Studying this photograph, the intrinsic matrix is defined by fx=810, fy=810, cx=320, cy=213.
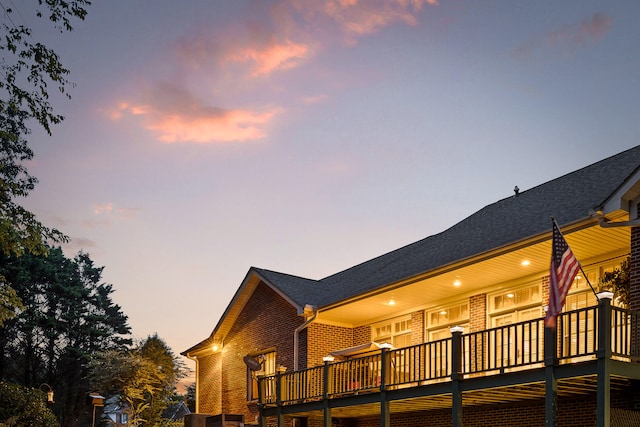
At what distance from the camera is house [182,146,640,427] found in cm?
1432

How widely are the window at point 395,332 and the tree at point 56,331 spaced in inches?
1263

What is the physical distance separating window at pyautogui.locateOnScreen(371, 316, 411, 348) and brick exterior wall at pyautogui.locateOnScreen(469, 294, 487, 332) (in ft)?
10.2

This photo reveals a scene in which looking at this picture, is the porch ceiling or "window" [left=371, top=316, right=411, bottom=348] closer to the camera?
the porch ceiling

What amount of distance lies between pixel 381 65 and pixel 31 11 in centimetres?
964

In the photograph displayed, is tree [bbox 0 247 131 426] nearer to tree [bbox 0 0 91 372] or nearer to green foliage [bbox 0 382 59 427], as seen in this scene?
green foliage [bbox 0 382 59 427]

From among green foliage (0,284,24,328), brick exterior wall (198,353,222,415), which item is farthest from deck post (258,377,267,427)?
green foliage (0,284,24,328)

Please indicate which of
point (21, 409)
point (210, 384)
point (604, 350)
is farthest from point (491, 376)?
point (210, 384)

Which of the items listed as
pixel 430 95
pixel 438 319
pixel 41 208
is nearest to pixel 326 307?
pixel 438 319

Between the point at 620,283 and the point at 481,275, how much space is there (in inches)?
151

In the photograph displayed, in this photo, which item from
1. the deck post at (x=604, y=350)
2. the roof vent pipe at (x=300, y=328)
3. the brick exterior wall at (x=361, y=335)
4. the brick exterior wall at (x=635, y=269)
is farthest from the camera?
the brick exterior wall at (x=361, y=335)

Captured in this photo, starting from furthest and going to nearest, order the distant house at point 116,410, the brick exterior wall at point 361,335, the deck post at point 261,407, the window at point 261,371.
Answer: the distant house at point 116,410, the window at point 261,371, the brick exterior wall at point 361,335, the deck post at point 261,407

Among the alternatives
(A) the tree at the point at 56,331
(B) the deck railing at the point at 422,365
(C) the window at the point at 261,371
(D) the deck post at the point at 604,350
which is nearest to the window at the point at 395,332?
(B) the deck railing at the point at 422,365

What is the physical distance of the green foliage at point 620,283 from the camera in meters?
15.3

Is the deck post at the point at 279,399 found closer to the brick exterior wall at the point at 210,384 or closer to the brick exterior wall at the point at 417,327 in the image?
the brick exterior wall at the point at 417,327
